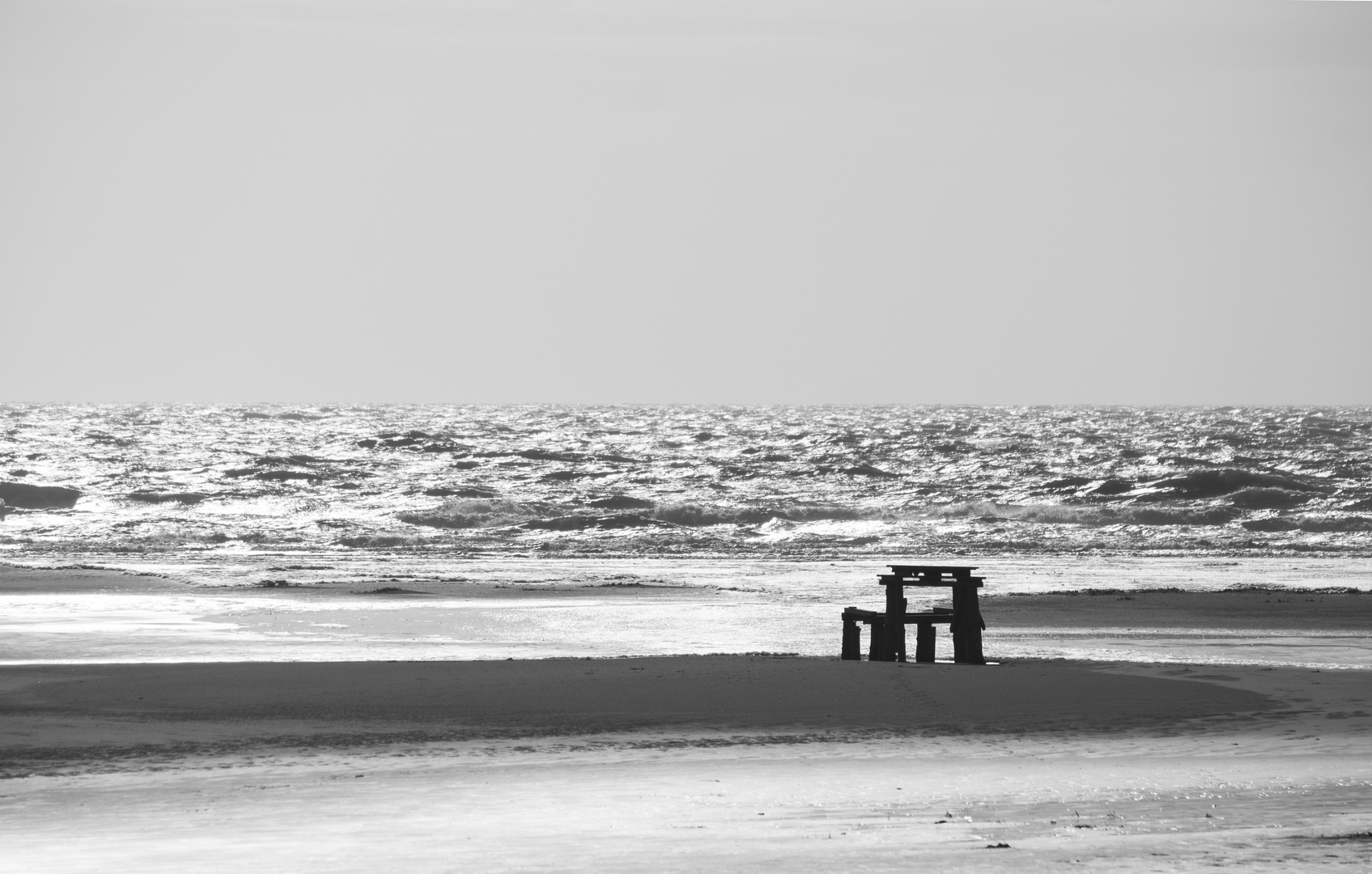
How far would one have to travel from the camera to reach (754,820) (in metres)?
7.79

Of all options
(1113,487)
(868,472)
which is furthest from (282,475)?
(1113,487)

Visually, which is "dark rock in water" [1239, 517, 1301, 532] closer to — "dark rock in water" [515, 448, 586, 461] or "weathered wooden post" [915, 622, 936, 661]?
"weathered wooden post" [915, 622, 936, 661]

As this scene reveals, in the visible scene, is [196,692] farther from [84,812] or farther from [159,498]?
[159,498]

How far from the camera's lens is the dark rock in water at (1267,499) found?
4838 centimetres

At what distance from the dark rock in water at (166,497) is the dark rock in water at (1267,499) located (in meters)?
34.0

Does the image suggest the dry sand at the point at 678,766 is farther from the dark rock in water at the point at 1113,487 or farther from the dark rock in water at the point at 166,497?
the dark rock in water at the point at 1113,487

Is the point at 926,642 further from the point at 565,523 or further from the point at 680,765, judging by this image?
the point at 565,523

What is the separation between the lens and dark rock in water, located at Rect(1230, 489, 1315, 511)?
48.4 metres

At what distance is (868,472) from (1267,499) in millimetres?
16099

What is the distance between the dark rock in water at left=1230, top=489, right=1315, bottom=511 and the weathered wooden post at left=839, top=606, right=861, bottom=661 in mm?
36387

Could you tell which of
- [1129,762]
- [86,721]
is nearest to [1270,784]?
[1129,762]

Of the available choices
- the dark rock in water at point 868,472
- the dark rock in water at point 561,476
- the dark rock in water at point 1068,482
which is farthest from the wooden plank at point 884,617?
the dark rock in water at point 868,472

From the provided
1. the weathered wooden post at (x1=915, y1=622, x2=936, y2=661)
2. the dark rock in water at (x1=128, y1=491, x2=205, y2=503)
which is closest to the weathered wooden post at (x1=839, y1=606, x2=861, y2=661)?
the weathered wooden post at (x1=915, y1=622, x2=936, y2=661)

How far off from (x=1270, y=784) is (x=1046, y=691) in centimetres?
360
